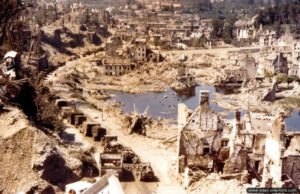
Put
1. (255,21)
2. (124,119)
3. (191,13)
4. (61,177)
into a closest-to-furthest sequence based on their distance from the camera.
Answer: (61,177) < (124,119) < (255,21) < (191,13)

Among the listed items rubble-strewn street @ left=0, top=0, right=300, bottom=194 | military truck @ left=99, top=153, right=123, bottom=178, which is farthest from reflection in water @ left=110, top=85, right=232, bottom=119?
military truck @ left=99, top=153, right=123, bottom=178

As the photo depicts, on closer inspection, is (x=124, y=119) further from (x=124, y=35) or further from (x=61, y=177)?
(x=124, y=35)

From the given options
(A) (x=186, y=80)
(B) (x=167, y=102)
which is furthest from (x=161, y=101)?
(A) (x=186, y=80)

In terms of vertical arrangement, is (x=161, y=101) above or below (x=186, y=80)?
below

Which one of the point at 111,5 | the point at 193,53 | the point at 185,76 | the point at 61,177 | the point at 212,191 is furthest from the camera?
the point at 111,5

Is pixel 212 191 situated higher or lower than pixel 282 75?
higher

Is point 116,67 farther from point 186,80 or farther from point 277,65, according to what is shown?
point 277,65

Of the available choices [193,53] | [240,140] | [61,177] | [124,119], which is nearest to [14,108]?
[61,177]

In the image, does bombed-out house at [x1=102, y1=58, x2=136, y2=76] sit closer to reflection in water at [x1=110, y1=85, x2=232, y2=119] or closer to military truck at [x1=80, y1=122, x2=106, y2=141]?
reflection in water at [x1=110, y1=85, x2=232, y2=119]
